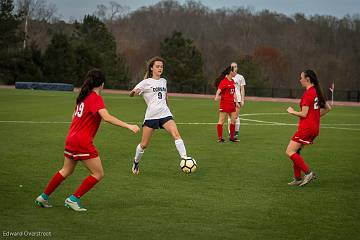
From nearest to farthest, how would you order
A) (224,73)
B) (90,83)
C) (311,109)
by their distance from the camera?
1. (90,83)
2. (311,109)
3. (224,73)

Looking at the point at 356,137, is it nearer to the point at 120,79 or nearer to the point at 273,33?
the point at 120,79

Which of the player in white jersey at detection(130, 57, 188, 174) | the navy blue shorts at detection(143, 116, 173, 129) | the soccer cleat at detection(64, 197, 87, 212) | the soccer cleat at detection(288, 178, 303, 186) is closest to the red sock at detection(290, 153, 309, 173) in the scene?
the soccer cleat at detection(288, 178, 303, 186)

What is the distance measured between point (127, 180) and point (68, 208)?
2654mm

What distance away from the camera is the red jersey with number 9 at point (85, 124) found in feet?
28.5

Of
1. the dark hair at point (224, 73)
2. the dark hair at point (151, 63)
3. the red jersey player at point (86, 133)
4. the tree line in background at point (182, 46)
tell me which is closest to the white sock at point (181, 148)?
the dark hair at point (151, 63)

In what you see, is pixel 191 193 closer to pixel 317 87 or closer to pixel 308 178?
pixel 308 178

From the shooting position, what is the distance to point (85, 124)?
28.8 ft

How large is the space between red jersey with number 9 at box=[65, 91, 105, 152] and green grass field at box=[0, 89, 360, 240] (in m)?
0.88

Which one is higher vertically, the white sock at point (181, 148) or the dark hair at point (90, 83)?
the dark hair at point (90, 83)

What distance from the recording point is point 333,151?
54.3 ft

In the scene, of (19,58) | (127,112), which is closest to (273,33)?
(19,58)

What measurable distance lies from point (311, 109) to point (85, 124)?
407 cm

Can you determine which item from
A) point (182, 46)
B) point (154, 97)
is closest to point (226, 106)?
point (154, 97)

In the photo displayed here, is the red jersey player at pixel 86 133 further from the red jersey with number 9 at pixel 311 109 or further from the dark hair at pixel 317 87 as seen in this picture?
the dark hair at pixel 317 87
